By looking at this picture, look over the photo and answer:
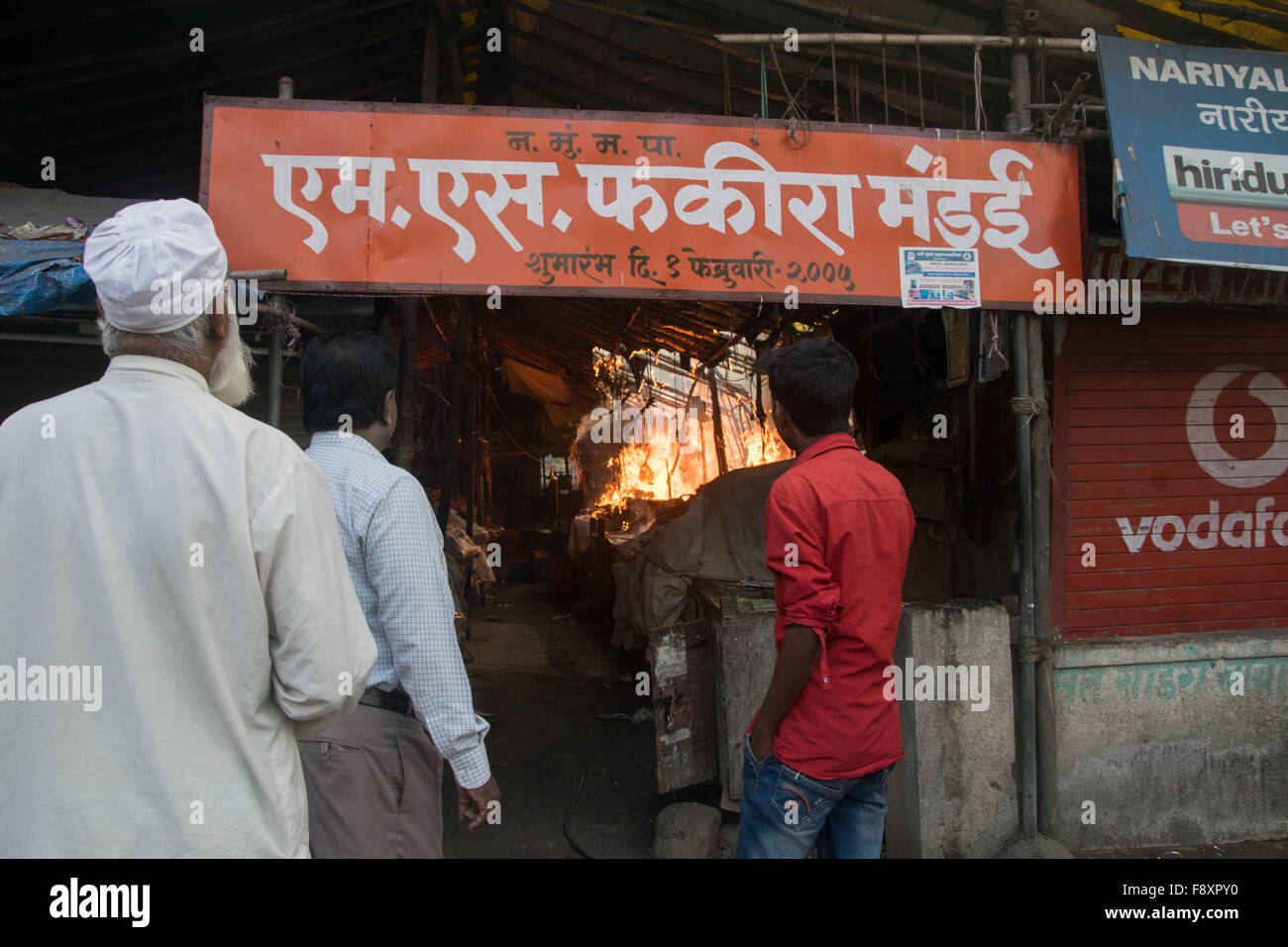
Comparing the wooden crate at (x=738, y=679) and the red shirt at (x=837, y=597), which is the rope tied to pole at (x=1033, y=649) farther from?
the red shirt at (x=837, y=597)

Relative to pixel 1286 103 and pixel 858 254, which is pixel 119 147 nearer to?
pixel 858 254

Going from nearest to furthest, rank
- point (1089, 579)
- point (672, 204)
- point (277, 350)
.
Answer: point (672, 204), point (277, 350), point (1089, 579)

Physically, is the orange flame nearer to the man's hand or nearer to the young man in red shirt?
the young man in red shirt

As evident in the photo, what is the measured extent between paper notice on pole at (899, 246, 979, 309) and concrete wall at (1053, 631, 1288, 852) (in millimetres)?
2099

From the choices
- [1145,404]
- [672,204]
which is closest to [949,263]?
[672,204]

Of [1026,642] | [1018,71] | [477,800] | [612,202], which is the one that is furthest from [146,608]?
[1018,71]

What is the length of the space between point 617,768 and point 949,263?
3.93m

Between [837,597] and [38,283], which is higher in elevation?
[38,283]

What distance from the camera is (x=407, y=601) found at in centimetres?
217

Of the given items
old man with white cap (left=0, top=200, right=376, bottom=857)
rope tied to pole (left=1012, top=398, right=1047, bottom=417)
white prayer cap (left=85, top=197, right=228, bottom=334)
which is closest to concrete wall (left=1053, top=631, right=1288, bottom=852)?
rope tied to pole (left=1012, top=398, right=1047, bottom=417)

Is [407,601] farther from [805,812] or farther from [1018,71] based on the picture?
[1018,71]

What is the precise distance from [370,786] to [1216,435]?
4.94m

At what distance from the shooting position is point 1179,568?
4727 millimetres

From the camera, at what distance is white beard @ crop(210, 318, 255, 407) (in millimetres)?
1765
